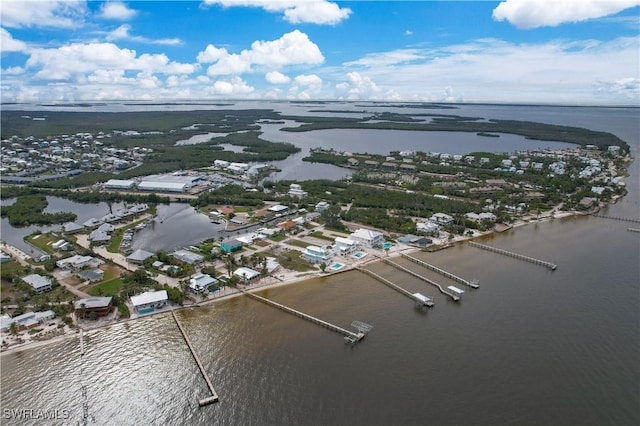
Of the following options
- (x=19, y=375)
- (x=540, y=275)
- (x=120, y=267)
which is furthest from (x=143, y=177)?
(x=540, y=275)

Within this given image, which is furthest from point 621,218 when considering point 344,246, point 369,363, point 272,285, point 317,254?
point 272,285

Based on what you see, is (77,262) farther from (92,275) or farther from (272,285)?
(272,285)

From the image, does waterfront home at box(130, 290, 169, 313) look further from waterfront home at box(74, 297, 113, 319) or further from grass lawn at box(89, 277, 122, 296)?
grass lawn at box(89, 277, 122, 296)

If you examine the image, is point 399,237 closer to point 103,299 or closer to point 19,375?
point 103,299

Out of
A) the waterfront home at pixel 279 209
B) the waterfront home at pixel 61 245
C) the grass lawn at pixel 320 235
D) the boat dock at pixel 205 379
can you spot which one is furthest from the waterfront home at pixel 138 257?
the waterfront home at pixel 279 209

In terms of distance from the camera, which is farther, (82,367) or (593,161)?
(593,161)

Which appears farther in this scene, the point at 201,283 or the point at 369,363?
the point at 201,283
